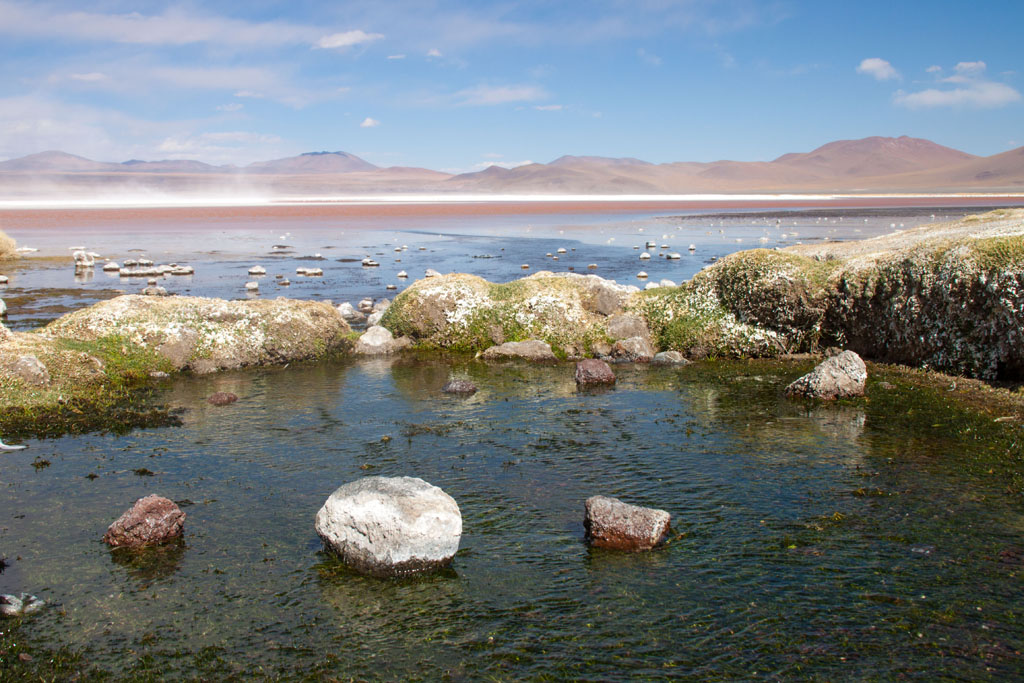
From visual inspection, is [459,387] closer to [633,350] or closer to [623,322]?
[633,350]

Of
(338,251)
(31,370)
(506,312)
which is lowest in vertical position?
(31,370)

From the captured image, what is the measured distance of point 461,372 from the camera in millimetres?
22812

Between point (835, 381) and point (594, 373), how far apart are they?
6.42 metres

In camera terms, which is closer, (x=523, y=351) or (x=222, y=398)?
(x=222, y=398)

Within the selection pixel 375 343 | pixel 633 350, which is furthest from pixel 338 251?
pixel 633 350

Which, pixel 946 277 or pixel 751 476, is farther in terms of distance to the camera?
pixel 946 277

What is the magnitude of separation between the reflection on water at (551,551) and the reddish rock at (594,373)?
280 centimetres

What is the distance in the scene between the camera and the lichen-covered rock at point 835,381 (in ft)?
60.8

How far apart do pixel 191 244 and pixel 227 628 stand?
68.9 meters

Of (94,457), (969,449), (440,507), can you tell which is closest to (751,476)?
(969,449)

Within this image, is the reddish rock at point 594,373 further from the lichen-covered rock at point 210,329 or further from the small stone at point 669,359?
the lichen-covered rock at point 210,329

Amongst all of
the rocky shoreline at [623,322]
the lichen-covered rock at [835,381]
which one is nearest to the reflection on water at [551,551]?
the lichen-covered rock at [835,381]

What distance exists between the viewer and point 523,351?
24562 millimetres

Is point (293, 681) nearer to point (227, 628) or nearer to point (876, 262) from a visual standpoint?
point (227, 628)
